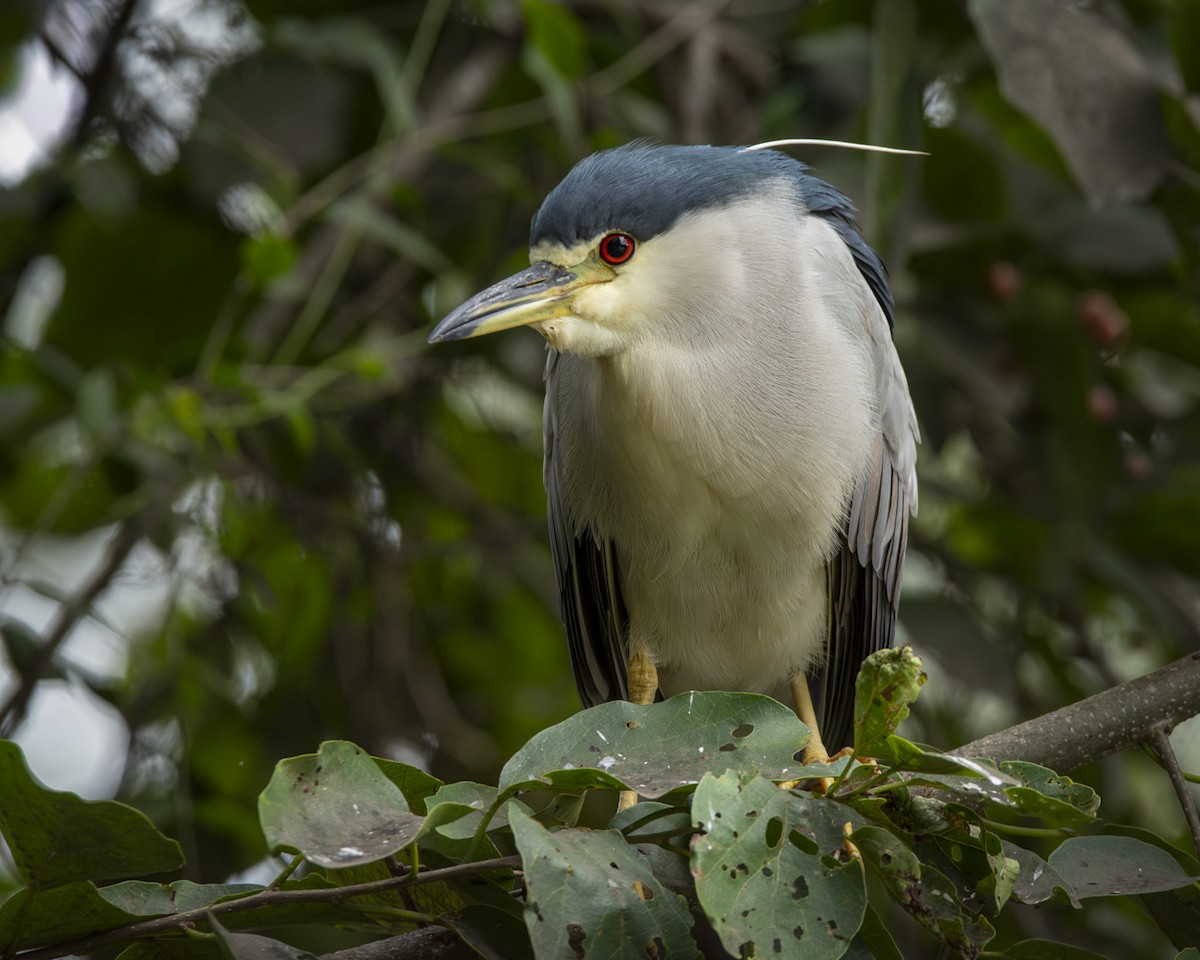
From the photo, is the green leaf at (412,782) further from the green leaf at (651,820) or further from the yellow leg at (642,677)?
the yellow leg at (642,677)

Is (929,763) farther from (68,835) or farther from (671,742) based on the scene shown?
(68,835)

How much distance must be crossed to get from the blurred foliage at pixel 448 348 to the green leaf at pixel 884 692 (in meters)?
1.52

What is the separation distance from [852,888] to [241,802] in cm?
222

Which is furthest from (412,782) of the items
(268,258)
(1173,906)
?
(268,258)

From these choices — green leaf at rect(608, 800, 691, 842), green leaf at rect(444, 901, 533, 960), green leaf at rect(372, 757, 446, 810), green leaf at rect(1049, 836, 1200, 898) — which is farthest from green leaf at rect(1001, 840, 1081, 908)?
green leaf at rect(372, 757, 446, 810)

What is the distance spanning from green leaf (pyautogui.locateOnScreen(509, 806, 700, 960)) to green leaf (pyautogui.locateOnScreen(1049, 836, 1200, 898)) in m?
0.52

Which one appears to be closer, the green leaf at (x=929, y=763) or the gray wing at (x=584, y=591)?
the green leaf at (x=929, y=763)

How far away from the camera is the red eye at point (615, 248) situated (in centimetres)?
243

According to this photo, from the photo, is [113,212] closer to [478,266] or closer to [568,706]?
[478,266]

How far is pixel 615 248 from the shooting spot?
2.44 m

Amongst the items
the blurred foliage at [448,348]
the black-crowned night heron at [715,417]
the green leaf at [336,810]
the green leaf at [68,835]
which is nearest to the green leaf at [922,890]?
the green leaf at [336,810]

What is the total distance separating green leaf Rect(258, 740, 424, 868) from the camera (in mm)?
1298

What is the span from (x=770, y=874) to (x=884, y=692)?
0.23 m

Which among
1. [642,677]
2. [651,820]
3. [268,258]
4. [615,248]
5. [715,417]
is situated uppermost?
[268,258]
